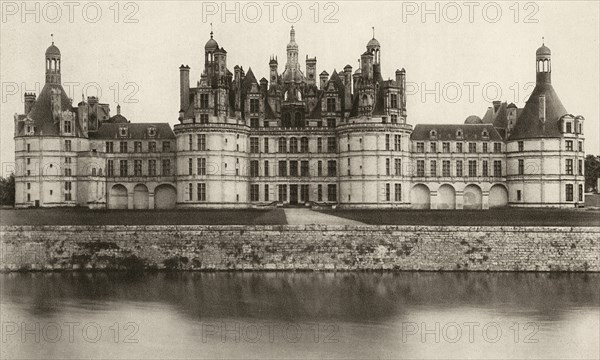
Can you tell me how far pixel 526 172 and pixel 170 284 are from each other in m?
34.4

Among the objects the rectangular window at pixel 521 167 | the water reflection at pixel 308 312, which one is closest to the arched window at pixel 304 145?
the rectangular window at pixel 521 167

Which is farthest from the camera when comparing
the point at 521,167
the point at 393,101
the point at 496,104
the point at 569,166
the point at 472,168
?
the point at 496,104

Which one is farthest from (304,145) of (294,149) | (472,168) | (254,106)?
(472,168)

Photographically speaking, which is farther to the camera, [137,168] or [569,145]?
[137,168]

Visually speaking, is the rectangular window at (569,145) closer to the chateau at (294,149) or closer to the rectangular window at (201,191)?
the chateau at (294,149)

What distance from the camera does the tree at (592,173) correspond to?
79688mm

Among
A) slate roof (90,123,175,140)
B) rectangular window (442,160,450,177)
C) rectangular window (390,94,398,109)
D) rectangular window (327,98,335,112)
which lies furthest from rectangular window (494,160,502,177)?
slate roof (90,123,175,140)

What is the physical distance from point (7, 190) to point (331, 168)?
105 ft

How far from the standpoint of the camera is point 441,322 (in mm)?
26609

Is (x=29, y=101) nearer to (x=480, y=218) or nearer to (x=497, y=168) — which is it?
(x=480, y=218)

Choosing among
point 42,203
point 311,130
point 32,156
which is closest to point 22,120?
point 32,156

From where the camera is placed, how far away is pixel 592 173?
3137 inches

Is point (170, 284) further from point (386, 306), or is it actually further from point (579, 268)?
point (579, 268)

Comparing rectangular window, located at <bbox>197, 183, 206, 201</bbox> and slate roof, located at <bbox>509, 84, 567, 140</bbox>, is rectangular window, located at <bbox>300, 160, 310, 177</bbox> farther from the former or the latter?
slate roof, located at <bbox>509, 84, 567, 140</bbox>
